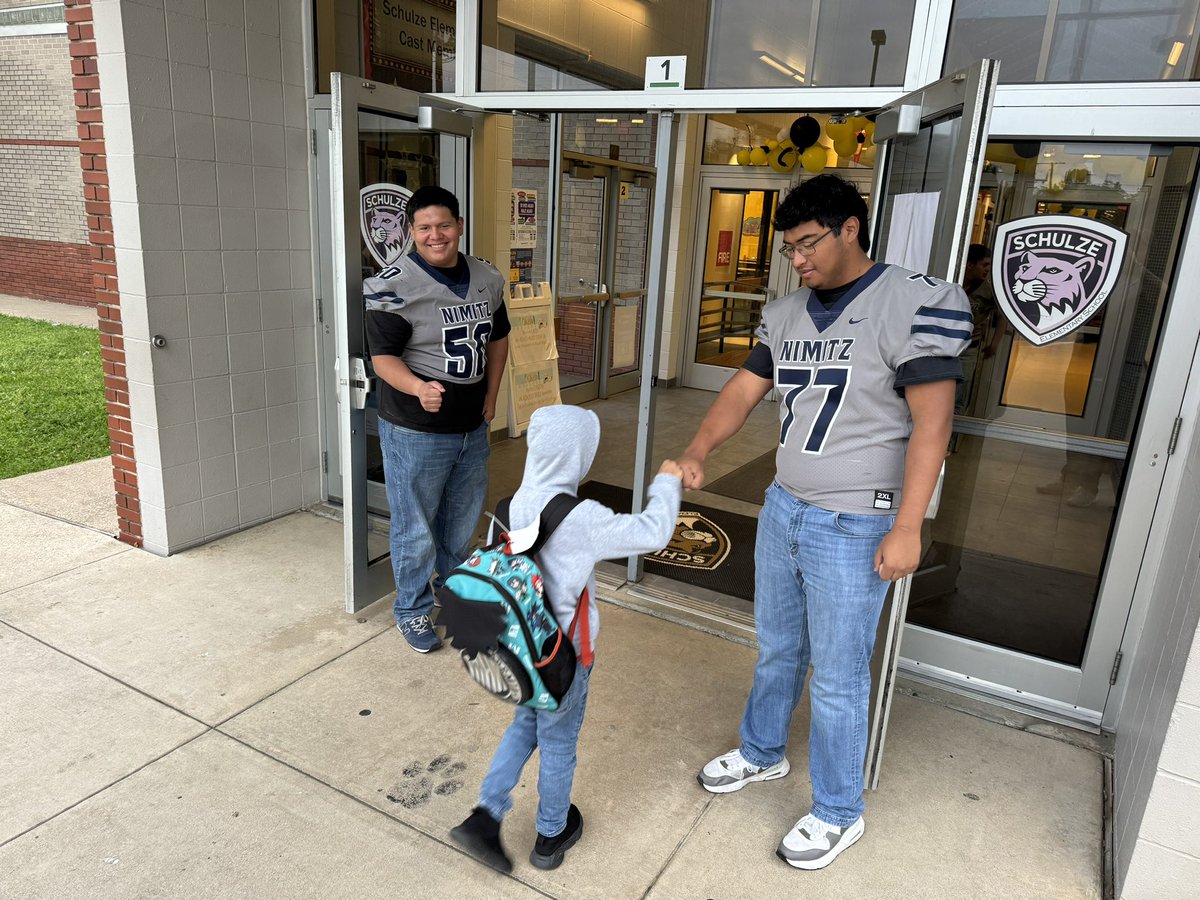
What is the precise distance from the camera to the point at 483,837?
2.26 m

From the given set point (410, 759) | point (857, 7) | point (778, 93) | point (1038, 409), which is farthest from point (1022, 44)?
point (410, 759)

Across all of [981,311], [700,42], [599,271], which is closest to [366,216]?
[700,42]

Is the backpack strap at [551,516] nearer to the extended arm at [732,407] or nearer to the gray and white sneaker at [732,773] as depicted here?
the extended arm at [732,407]

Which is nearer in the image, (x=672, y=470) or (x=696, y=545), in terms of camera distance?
(x=672, y=470)

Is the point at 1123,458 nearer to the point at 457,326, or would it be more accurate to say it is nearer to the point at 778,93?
the point at 778,93

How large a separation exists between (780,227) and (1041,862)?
2.02m

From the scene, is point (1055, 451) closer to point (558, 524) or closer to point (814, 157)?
point (558, 524)

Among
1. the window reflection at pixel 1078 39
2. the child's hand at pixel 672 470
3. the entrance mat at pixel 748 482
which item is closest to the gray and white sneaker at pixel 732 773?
the child's hand at pixel 672 470

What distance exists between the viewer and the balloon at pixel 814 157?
7.30 meters

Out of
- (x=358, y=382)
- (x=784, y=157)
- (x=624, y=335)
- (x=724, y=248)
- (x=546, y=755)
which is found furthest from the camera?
(x=724, y=248)

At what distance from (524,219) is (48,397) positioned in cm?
464

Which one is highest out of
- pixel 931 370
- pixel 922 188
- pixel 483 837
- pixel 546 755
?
pixel 922 188

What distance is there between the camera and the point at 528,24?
4.52 meters

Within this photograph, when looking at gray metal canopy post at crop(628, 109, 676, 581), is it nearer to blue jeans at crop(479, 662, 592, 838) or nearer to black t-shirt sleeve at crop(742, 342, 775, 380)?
black t-shirt sleeve at crop(742, 342, 775, 380)
